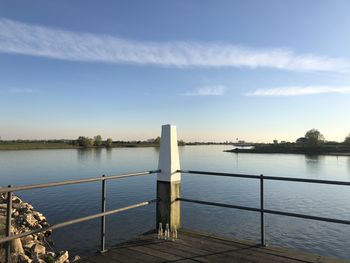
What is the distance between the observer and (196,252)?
4.41 metres

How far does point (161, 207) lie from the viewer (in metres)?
5.44

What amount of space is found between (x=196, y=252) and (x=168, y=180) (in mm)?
1390

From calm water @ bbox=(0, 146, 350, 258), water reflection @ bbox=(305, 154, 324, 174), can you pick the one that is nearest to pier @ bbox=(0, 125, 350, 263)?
calm water @ bbox=(0, 146, 350, 258)

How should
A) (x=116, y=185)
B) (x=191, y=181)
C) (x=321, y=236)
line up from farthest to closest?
(x=191, y=181) → (x=116, y=185) → (x=321, y=236)

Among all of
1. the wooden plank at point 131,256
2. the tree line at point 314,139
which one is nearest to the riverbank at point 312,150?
the tree line at point 314,139

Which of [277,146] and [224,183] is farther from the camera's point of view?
[277,146]

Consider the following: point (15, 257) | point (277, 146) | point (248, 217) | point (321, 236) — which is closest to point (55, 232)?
point (15, 257)

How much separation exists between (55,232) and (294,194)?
17.6m

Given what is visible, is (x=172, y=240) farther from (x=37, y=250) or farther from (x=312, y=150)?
(x=312, y=150)

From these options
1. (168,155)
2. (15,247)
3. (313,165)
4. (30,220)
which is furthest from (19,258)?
(313,165)

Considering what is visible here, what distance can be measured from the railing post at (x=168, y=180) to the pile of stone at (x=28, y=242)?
8.25ft

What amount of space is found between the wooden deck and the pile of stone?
5.46 feet

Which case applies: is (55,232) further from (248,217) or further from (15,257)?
A: (248,217)

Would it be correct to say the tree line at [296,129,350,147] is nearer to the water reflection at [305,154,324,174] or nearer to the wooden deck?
the water reflection at [305,154,324,174]
